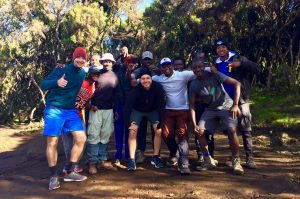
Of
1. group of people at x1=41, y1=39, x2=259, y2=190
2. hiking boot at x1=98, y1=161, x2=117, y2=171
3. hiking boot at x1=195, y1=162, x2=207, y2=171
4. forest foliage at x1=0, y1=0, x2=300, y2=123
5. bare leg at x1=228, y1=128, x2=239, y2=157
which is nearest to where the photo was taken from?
group of people at x1=41, y1=39, x2=259, y2=190

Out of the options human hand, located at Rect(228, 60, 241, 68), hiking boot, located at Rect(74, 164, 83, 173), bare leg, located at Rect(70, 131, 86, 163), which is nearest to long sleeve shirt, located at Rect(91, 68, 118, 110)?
bare leg, located at Rect(70, 131, 86, 163)

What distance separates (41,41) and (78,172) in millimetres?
16674

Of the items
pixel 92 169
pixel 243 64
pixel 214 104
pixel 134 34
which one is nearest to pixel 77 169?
pixel 92 169

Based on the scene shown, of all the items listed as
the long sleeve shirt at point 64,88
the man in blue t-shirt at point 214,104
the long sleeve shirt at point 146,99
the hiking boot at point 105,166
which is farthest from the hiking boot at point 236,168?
the long sleeve shirt at point 64,88

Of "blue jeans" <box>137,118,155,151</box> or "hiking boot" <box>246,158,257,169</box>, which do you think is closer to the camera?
"hiking boot" <box>246,158,257,169</box>

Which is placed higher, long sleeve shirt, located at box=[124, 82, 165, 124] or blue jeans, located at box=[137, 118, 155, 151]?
long sleeve shirt, located at box=[124, 82, 165, 124]

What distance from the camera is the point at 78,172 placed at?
19.3 ft

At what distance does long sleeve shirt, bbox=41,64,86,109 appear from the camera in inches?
206

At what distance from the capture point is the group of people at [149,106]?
534cm

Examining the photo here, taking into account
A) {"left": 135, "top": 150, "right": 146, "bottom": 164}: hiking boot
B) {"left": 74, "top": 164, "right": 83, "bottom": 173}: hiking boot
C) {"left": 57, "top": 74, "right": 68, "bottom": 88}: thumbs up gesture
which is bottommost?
{"left": 74, "top": 164, "right": 83, "bottom": 173}: hiking boot

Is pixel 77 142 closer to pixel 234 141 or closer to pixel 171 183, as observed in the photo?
pixel 171 183

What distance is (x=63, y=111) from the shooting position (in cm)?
530

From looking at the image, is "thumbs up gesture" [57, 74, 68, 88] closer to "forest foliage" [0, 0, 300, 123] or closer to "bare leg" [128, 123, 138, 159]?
"bare leg" [128, 123, 138, 159]

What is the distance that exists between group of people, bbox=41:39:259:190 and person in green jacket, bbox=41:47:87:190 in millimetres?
14
